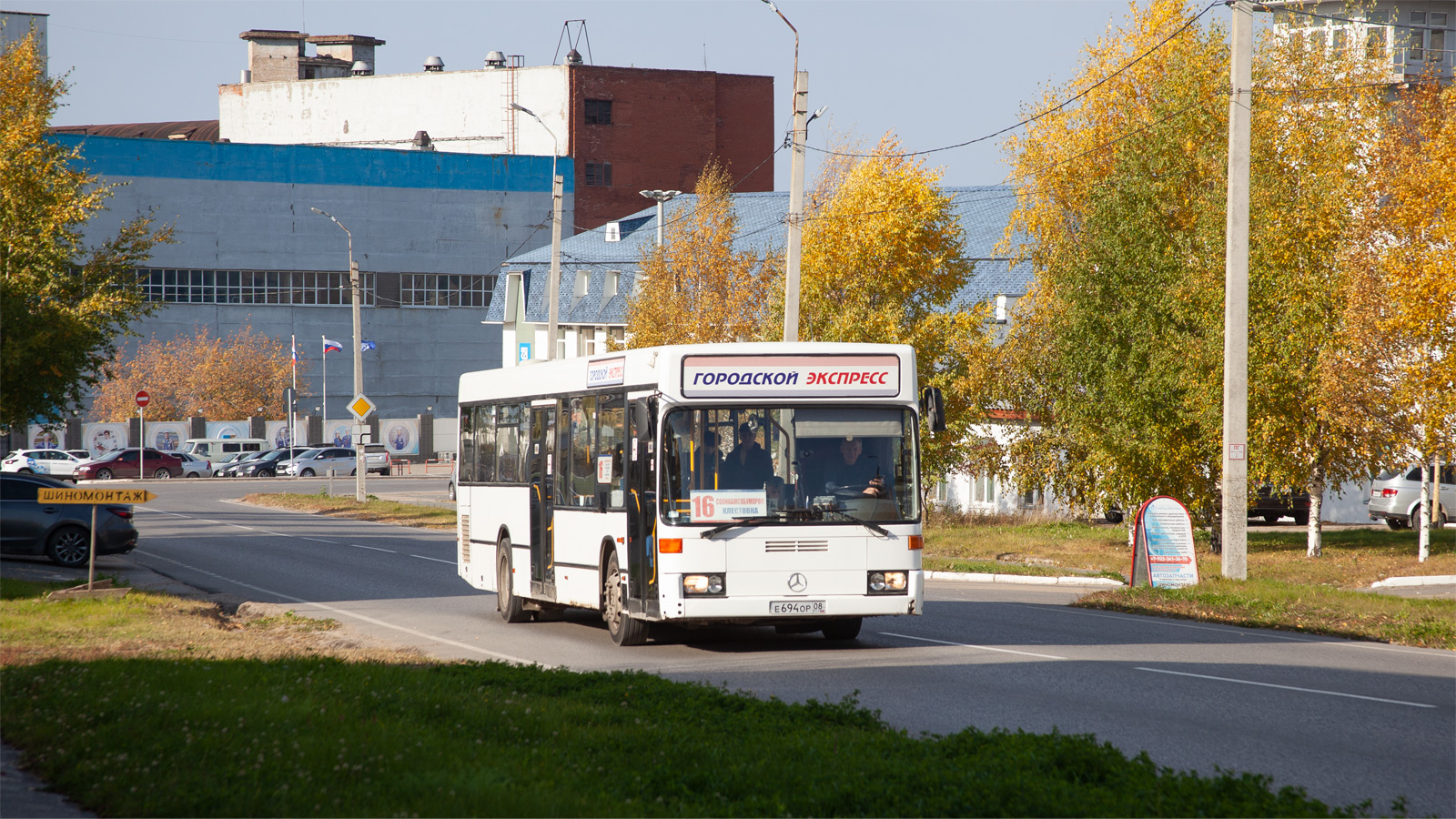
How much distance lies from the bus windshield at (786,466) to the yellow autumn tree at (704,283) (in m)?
31.8

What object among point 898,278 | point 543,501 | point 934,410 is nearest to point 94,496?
point 543,501

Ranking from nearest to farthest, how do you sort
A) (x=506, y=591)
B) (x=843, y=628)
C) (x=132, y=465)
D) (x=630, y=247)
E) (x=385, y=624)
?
(x=843, y=628) → (x=385, y=624) → (x=506, y=591) → (x=630, y=247) → (x=132, y=465)

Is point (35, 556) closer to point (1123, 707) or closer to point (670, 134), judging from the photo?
point (1123, 707)

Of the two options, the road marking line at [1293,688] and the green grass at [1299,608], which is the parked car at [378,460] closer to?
the green grass at [1299,608]

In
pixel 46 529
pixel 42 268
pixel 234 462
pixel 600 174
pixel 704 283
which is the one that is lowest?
pixel 234 462

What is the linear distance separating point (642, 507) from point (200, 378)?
3155 inches

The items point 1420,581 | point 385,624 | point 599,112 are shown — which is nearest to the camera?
point 385,624

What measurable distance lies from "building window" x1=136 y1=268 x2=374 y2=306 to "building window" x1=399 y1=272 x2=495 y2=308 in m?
2.49

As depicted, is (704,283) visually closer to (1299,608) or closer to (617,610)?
(1299,608)

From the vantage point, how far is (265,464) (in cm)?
7612

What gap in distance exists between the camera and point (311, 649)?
529 inches

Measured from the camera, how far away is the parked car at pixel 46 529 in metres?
24.6

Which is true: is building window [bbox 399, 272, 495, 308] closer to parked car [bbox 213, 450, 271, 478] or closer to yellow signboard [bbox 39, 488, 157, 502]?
parked car [bbox 213, 450, 271, 478]

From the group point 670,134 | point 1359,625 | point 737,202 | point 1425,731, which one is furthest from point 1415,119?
point 670,134
